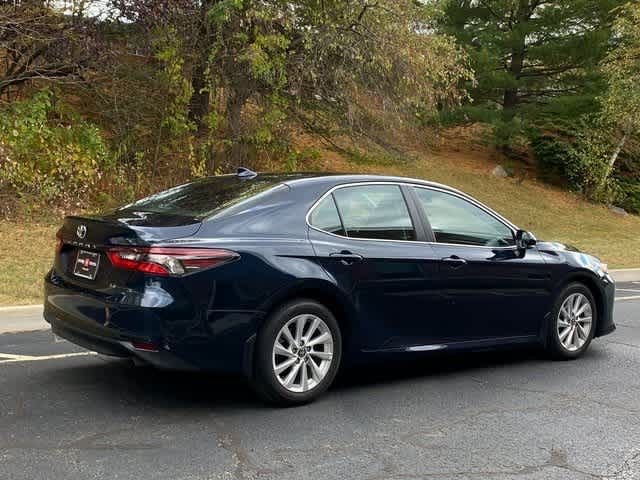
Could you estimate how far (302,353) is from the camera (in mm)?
5156

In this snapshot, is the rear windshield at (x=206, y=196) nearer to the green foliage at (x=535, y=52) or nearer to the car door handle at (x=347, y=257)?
the car door handle at (x=347, y=257)

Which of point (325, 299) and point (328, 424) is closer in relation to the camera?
point (328, 424)

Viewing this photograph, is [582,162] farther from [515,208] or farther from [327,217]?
[327,217]

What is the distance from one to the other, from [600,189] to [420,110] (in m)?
10.3

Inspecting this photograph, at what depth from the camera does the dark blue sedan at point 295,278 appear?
15.6 feet

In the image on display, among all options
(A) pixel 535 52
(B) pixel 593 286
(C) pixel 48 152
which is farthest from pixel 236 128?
(A) pixel 535 52

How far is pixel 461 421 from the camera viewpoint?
5098 mm

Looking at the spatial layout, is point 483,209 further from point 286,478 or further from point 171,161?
point 171,161

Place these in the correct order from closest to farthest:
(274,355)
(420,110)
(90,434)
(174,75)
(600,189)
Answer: (90,434), (274,355), (174,75), (420,110), (600,189)

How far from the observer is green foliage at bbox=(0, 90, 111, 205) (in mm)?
14070

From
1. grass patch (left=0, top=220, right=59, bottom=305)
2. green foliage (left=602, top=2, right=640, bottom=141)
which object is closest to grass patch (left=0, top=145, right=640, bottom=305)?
grass patch (left=0, top=220, right=59, bottom=305)

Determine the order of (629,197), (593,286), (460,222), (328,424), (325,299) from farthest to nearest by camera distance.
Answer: (629,197)
(593,286)
(460,222)
(325,299)
(328,424)

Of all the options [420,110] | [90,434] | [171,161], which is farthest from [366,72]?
[90,434]

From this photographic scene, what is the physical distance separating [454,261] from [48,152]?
11.0 m
